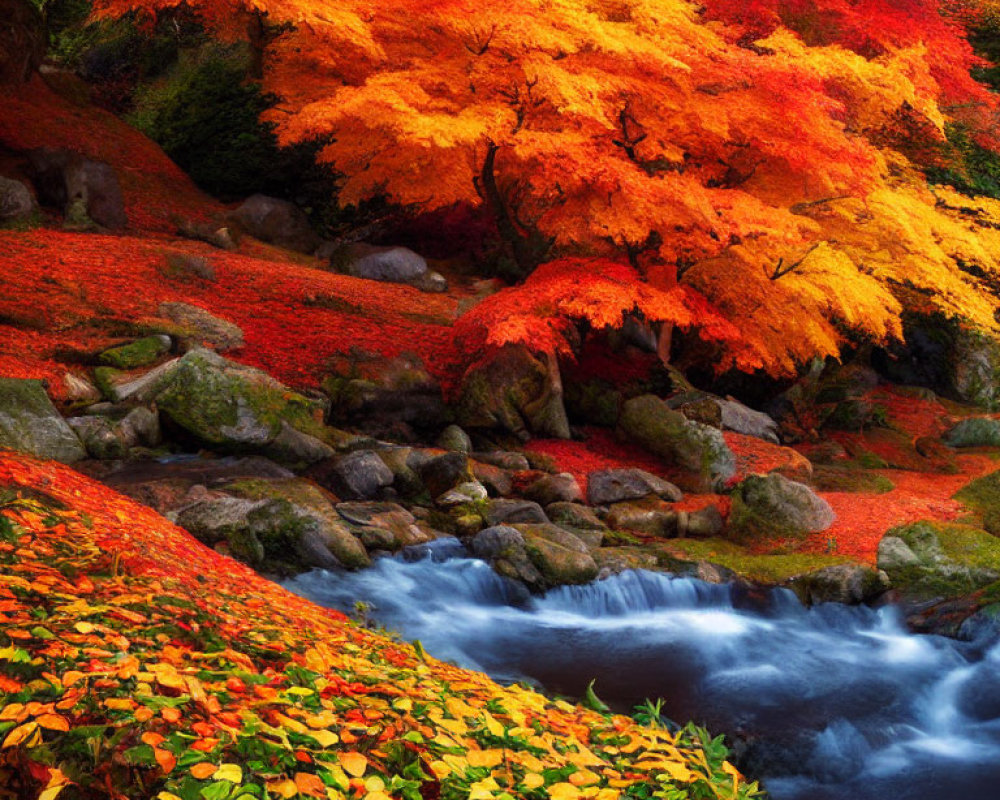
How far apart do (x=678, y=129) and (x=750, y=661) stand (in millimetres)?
6485

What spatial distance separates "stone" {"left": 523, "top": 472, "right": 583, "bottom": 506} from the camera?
1003 cm

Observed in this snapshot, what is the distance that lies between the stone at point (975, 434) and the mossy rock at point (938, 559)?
8.42 m

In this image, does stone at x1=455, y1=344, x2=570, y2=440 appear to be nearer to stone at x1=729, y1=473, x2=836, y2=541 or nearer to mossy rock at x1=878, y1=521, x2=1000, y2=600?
stone at x1=729, y1=473, x2=836, y2=541

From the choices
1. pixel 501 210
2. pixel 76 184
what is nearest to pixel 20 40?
pixel 76 184

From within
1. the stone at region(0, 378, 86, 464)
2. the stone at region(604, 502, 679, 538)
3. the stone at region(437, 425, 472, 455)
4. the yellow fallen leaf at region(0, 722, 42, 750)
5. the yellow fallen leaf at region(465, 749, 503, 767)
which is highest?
the yellow fallen leaf at region(0, 722, 42, 750)

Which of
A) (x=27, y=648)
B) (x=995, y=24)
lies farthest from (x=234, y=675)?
(x=995, y=24)

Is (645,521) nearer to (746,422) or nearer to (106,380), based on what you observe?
(746,422)

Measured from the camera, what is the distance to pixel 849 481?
1265 centimetres

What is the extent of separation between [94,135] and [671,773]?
1847cm

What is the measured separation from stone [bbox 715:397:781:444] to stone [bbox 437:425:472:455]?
16.0 ft

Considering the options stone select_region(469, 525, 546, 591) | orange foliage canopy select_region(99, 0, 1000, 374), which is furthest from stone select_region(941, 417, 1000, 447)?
stone select_region(469, 525, 546, 591)

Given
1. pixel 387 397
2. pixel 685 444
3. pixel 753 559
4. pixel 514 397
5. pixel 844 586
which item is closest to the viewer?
pixel 844 586

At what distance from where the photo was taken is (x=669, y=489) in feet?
35.9

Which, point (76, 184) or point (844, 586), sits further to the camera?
point (76, 184)
